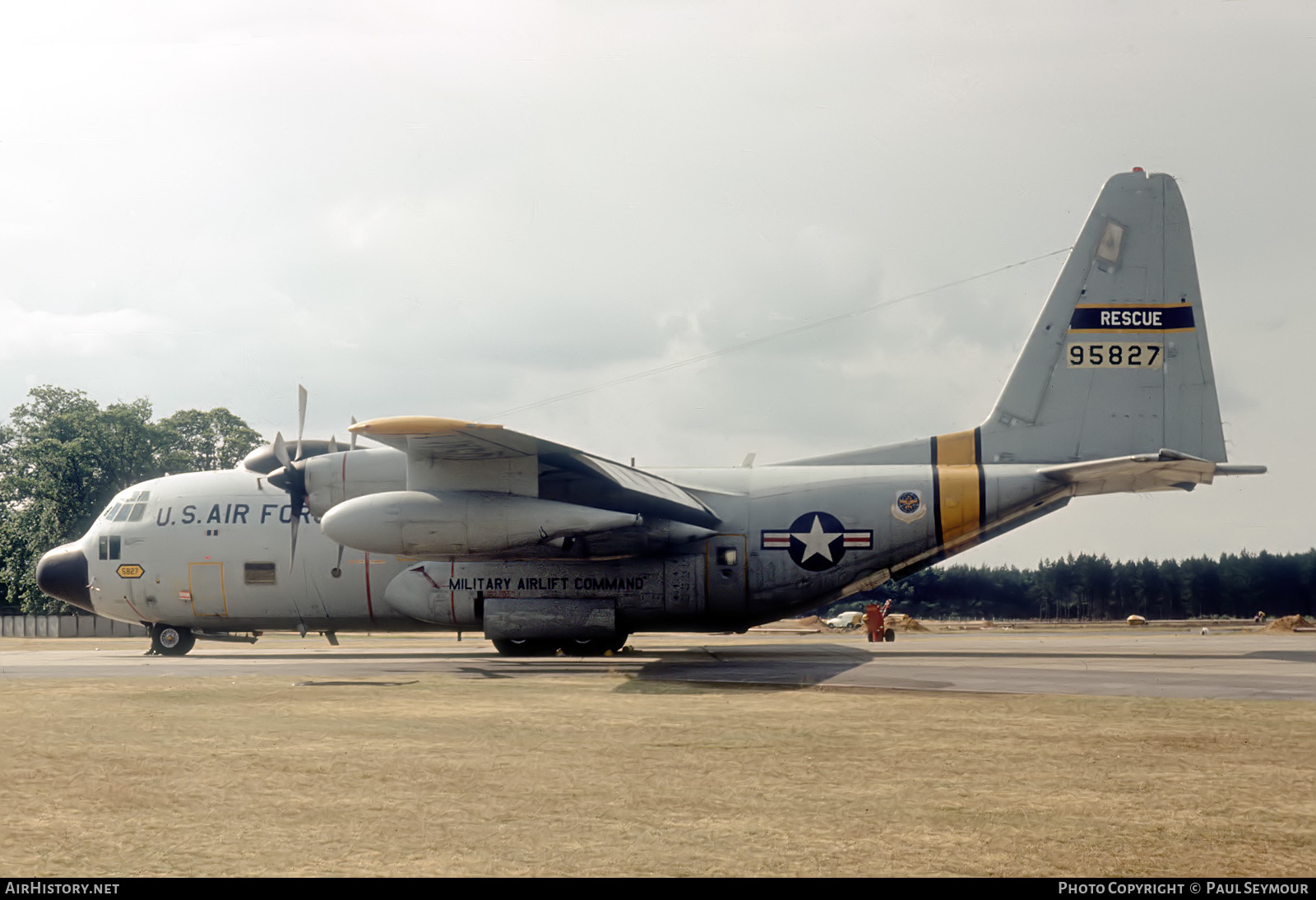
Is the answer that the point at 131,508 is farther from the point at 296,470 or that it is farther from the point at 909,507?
the point at 909,507

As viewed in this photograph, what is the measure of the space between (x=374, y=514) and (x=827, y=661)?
31.8 ft

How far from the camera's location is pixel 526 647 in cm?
2505

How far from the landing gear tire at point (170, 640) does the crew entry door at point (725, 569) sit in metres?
13.6

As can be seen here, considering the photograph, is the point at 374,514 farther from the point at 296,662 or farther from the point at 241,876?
the point at 241,876

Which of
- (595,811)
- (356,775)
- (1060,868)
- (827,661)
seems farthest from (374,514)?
(1060,868)

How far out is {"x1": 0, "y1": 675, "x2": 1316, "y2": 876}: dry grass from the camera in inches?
249

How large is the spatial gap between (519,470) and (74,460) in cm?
6059

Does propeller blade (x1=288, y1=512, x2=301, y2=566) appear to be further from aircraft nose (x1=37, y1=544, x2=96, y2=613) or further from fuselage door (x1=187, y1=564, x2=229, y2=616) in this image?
aircraft nose (x1=37, y1=544, x2=96, y2=613)

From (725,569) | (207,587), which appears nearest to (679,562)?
(725,569)

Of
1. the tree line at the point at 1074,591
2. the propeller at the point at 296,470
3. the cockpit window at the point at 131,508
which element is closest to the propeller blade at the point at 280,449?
the propeller at the point at 296,470

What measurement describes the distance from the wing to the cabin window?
6.09 m

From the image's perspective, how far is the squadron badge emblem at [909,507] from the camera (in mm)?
23391

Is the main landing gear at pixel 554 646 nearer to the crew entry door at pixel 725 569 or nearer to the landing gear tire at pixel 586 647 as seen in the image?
the landing gear tire at pixel 586 647

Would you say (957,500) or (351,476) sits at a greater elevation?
(351,476)
